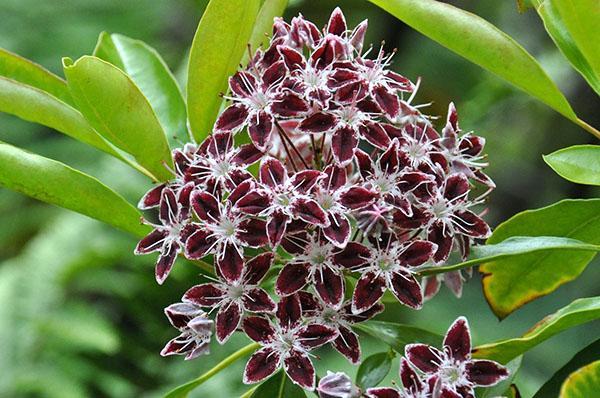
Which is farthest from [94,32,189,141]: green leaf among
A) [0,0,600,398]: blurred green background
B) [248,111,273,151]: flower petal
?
[0,0,600,398]: blurred green background

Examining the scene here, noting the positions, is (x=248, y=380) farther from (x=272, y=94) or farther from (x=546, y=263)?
(x=546, y=263)

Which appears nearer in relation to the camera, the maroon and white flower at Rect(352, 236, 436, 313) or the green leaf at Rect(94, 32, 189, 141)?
the maroon and white flower at Rect(352, 236, 436, 313)

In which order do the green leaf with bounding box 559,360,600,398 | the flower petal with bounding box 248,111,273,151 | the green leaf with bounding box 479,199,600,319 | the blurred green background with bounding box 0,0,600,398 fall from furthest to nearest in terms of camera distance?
the blurred green background with bounding box 0,0,600,398 → the green leaf with bounding box 479,199,600,319 → the flower petal with bounding box 248,111,273,151 → the green leaf with bounding box 559,360,600,398

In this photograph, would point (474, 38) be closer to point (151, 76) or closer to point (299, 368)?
point (299, 368)

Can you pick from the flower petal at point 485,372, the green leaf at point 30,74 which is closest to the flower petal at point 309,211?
the flower petal at point 485,372

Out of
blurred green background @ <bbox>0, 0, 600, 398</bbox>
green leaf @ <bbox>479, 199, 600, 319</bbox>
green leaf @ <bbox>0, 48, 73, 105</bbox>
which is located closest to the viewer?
green leaf @ <bbox>479, 199, 600, 319</bbox>

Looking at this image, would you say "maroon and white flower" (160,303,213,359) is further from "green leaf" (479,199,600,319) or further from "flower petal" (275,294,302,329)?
"green leaf" (479,199,600,319)

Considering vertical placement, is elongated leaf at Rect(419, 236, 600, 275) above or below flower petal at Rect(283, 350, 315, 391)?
above
